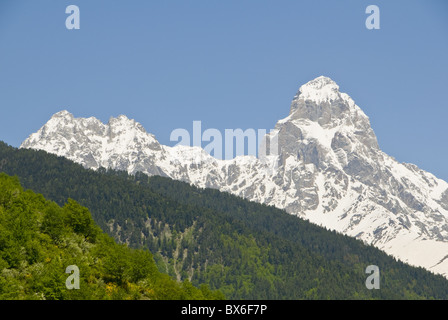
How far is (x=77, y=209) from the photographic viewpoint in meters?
149

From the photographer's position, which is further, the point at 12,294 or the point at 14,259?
the point at 14,259

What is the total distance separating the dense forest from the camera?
115 metres

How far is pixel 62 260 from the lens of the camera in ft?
421

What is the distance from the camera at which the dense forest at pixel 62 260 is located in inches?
4528
